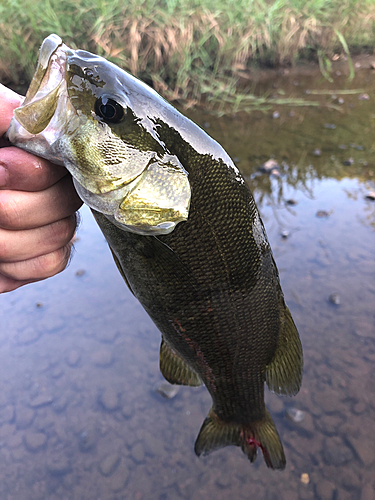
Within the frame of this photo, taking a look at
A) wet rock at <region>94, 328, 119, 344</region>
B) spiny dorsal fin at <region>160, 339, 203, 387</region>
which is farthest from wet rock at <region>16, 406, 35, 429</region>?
spiny dorsal fin at <region>160, 339, 203, 387</region>

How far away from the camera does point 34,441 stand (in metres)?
2.06

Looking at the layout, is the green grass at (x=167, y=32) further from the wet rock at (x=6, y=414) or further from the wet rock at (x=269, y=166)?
the wet rock at (x=6, y=414)

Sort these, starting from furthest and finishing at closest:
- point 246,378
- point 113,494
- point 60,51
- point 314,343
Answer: point 314,343
point 113,494
point 246,378
point 60,51

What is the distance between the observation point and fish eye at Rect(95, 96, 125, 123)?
0.97m

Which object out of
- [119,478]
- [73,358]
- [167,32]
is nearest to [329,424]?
[119,478]

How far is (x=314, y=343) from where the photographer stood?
2.40m

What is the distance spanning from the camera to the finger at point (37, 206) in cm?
109

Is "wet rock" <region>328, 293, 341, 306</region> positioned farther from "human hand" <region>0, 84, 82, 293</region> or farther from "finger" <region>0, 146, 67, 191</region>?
"finger" <region>0, 146, 67, 191</region>

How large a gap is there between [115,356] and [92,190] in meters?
1.76

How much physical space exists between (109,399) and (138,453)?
0.38 metres

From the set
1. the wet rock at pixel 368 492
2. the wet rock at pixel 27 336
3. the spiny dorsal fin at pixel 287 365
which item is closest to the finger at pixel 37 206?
the spiny dorsal fin at pixel 287 365

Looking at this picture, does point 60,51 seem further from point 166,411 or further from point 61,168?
point 166,411

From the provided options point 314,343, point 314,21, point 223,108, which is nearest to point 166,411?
point 314,343

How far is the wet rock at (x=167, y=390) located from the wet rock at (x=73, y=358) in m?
0.60
